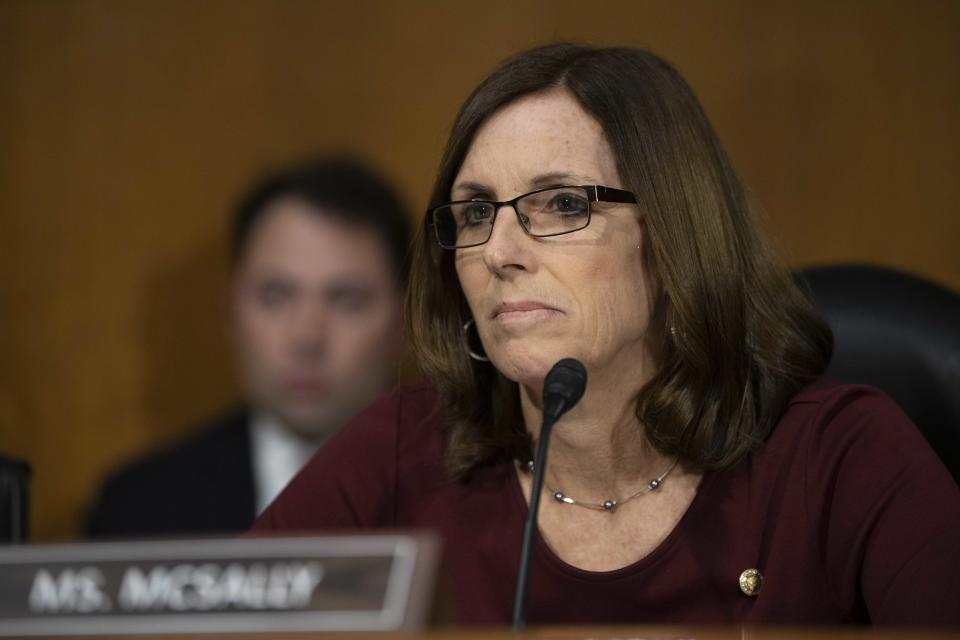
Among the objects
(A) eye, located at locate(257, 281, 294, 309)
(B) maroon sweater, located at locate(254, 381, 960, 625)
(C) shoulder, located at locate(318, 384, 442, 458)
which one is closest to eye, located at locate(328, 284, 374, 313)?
(A) eye, located at locate(257, 281, 294, 309)

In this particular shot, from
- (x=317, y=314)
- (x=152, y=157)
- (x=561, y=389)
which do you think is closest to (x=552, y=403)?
(x=561, y=389)

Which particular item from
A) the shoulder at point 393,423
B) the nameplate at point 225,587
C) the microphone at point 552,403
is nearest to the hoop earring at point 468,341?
the shoulder at point 393,423

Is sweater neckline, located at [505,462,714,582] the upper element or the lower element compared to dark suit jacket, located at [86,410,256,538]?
upper

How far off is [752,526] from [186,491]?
159cm

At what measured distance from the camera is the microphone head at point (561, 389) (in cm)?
141

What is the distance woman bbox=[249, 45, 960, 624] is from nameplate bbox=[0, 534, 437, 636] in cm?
69

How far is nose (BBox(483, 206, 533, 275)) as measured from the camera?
63.6 inches

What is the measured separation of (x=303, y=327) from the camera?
9.57 ft

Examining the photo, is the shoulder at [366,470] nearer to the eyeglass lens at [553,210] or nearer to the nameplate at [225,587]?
the eyeglass lens at [553,210]

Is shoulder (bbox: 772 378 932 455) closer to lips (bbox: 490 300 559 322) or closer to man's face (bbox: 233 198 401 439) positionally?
lips (bbox: 490 300 559 322)

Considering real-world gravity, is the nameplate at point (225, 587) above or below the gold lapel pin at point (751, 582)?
above

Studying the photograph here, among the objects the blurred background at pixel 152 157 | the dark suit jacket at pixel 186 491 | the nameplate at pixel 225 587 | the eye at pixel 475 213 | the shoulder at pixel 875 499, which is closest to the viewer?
the nameplate at pixel 225 587

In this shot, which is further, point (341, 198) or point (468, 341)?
point (341, 198)

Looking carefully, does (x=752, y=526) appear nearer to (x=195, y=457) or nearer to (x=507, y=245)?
(x=507, y=245)
